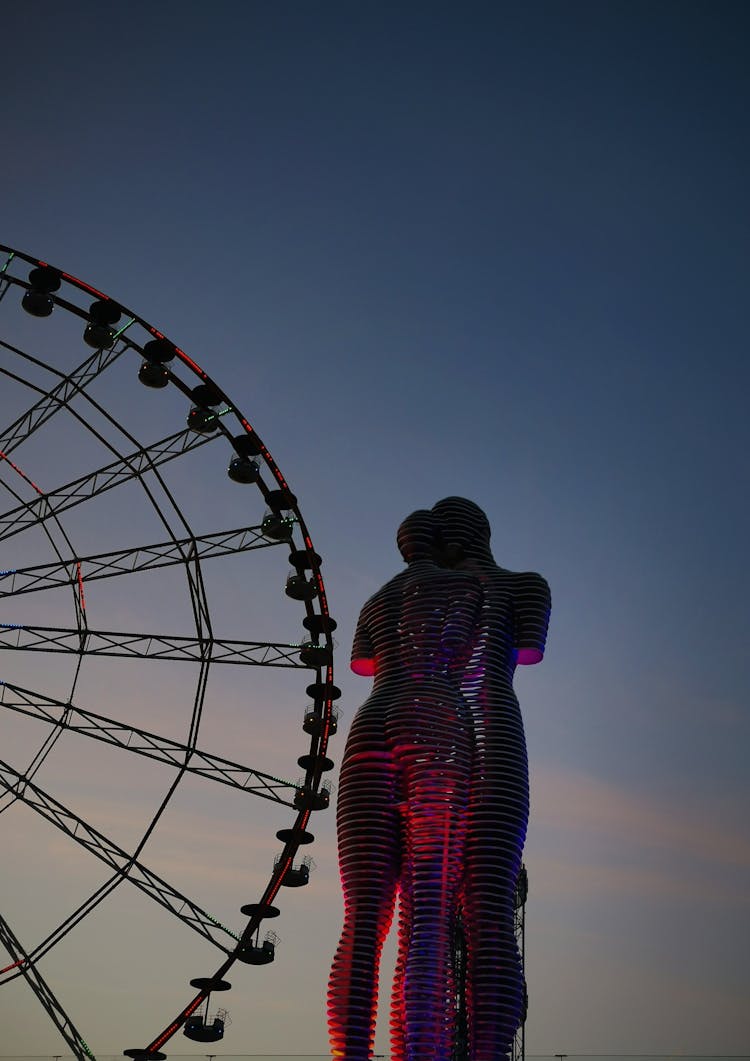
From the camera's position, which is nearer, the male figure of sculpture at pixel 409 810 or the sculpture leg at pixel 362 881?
the male figure of sculpture at pixel 409 810

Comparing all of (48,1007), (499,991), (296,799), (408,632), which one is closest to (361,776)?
(296,799)

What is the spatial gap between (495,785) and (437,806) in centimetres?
155

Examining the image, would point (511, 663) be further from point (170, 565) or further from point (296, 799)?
point (170, 565)

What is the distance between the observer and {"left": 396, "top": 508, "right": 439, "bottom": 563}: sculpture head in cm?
3838

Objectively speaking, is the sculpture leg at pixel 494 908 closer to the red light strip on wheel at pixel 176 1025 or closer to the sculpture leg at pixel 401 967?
the sculpture leg at pixel 401 967

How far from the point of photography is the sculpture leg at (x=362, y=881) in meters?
31.4

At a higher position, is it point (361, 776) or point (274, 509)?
point (274, 509)

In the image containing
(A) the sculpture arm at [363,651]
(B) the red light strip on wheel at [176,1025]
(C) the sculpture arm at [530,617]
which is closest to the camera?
(B) the red light strip on wheel at [176,1025]

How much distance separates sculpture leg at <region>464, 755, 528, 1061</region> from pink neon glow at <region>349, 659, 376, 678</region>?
587 centimetres

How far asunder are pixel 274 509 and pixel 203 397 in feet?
11.6

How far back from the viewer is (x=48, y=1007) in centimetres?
2689

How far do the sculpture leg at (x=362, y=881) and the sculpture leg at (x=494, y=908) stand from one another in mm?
2291

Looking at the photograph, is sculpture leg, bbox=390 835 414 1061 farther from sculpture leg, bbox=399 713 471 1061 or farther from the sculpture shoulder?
the sculpture shoulder

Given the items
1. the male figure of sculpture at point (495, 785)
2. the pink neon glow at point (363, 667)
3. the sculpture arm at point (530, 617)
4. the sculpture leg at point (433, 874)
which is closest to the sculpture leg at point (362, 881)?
the sculpture leg at point (433, 874)
